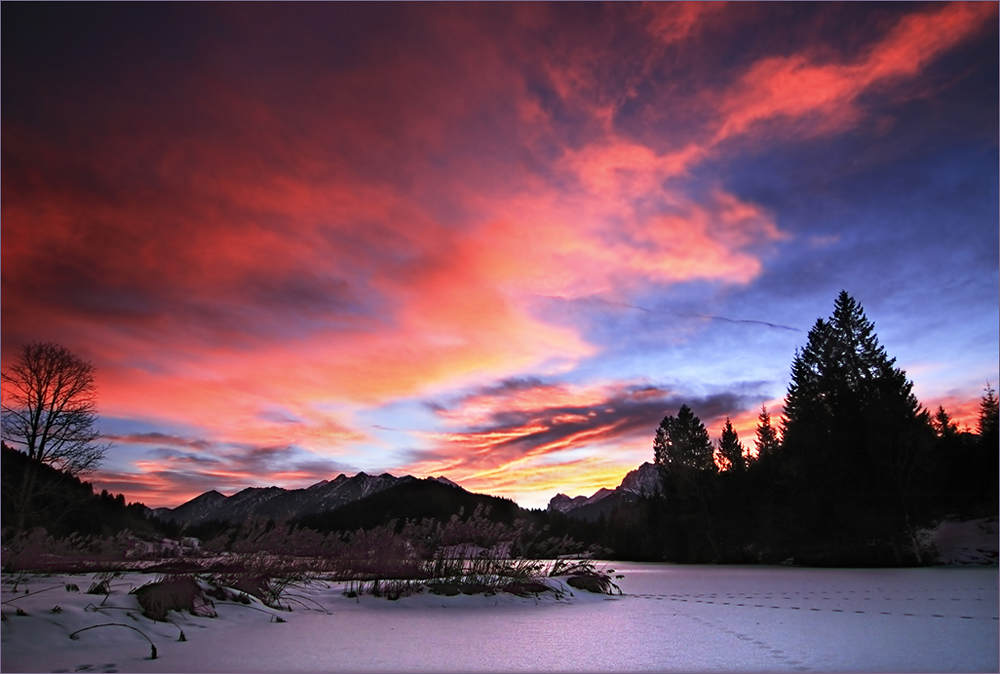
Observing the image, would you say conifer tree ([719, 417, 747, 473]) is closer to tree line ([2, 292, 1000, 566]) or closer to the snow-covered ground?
tree line ([2, 292, 1000, 566])

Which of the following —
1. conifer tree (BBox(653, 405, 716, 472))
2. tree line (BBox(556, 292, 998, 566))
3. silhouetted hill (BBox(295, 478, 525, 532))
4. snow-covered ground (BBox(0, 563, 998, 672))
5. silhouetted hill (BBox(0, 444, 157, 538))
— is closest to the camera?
snow-covered ground (BBox(0, 563, 998, 672))

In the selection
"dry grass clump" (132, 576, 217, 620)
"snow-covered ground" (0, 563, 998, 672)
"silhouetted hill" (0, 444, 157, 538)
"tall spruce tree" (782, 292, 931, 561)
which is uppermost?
"tall spruce tree" (782, 292, 931, 561)

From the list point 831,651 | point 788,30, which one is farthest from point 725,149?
point 831,651

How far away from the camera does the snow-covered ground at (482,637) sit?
2.79m

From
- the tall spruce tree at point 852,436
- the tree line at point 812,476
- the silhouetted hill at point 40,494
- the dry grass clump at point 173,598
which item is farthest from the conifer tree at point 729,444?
the dry grass clump at point 173,598

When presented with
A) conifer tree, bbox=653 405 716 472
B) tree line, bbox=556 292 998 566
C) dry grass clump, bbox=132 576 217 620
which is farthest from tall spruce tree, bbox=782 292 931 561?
dry grass clump, bbox=132 576 217 620

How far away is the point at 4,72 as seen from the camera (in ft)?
16.4

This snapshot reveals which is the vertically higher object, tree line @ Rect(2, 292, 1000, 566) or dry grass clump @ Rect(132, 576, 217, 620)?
tree line @ Rect(2, 292, 1000, 566)

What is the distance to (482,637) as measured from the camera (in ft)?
12.1

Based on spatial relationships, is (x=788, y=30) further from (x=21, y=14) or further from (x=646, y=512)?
(x=646, y=512)

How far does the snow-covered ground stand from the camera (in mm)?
2785

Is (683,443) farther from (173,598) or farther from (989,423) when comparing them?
(173,598)

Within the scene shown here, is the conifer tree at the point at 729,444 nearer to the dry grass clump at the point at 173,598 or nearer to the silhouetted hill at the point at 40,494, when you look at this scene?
the silhouetted hill at the point at 40,494

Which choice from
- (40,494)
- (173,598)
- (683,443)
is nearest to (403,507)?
(40,494)
